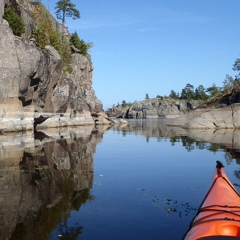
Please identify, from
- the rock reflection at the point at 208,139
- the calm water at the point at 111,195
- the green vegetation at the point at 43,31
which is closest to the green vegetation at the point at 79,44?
the green vegetation at the point at 43,31

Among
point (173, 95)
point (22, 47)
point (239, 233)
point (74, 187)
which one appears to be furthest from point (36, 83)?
point (173, 95)

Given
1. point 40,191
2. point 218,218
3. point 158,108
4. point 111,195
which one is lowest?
point 111,195

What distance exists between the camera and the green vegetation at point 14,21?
119 feet

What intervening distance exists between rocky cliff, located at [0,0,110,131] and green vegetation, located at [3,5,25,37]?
2.84ft

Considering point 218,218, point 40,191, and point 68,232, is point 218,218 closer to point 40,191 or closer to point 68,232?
point 68,232

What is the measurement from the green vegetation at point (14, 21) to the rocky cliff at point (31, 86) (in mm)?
867

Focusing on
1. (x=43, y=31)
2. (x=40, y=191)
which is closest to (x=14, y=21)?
(x=43, y=31)

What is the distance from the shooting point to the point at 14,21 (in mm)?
36250

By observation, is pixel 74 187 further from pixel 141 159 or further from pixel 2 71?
pixel 2 71

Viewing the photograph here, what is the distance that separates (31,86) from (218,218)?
35019mm

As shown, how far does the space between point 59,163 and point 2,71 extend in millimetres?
19680

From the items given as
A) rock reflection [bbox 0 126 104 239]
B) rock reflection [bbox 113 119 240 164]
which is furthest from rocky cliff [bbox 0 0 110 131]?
rock reflection [bbox 0 126 104 239]

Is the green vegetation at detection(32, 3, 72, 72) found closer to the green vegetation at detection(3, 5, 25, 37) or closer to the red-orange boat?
the green vegetation at detection(3, 5, 25, 37)

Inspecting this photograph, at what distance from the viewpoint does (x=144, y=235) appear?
22.1 feet
